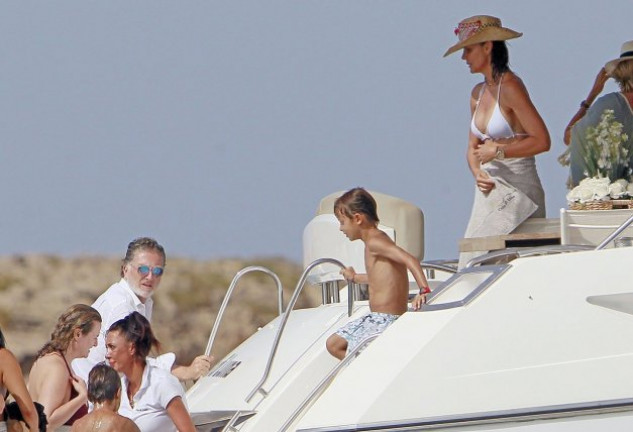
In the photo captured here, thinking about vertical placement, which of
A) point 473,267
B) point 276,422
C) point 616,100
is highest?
point 616,100

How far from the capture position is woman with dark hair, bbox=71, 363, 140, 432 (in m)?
6.09

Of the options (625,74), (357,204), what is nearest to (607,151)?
(625,74)

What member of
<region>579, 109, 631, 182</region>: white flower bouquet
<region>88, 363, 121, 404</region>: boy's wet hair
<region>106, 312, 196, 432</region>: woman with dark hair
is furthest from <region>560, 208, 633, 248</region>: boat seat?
<region>88, 363, 121, 404</region>: boy's wet hair

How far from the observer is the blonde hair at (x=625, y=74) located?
24.5ft

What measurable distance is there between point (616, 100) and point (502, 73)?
541 mm

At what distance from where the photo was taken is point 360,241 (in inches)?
304

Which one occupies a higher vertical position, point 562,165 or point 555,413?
point 562,165

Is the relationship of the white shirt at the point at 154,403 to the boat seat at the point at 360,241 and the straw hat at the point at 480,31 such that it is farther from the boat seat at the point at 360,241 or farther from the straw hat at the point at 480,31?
the straw hat at the point at 480,31

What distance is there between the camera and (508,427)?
544 centimetres

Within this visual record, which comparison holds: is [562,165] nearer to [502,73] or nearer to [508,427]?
[502,73]

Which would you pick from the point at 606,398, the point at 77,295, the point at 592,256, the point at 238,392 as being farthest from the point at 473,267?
the point at 77,295

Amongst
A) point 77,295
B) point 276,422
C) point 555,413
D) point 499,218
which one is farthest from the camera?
point 77,295

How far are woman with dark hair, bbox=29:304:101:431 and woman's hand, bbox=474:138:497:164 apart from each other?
6.31 ft

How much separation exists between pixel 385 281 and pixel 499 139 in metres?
0.98
